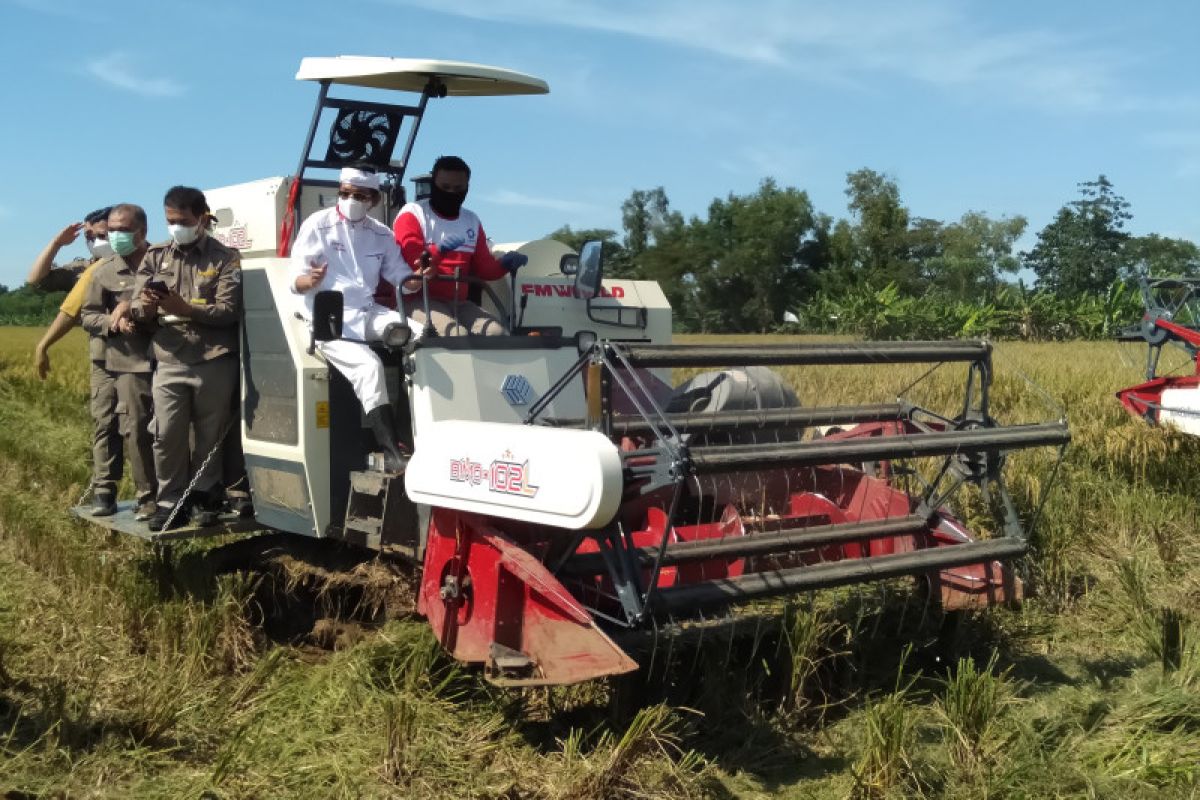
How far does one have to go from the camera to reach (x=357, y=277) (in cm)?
580

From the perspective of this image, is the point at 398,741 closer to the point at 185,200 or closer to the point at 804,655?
the point at 804,655

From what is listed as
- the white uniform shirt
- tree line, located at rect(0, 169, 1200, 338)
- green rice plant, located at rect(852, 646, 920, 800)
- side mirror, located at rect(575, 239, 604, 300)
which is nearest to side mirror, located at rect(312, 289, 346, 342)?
the white uniform shirt

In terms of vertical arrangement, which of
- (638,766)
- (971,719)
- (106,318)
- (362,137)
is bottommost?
(638,766)

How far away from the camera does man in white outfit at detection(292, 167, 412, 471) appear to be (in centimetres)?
545

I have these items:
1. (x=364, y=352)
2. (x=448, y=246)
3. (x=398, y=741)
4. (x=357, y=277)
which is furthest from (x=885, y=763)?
(x=448, y=246)

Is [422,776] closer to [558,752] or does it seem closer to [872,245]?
[558,752]

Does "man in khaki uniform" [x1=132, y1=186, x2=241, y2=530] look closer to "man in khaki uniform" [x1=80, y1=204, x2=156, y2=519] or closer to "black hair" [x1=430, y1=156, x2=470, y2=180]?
"man in khaki uniform" [x1=80, y1=204, x2=156, y2=519]

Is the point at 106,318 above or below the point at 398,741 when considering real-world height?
above

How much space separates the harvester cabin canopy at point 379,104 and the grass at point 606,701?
7.61ft

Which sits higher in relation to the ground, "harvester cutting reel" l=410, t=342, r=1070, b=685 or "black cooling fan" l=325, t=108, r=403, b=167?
"black cooling fan" l=325, t=108, r=403, b=167

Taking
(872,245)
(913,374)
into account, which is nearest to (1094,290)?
(872,245)

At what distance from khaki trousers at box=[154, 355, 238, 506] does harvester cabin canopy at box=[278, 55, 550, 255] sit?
1.13 metres

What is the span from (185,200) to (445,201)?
1.31m

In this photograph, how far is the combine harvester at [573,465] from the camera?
14.5ft
